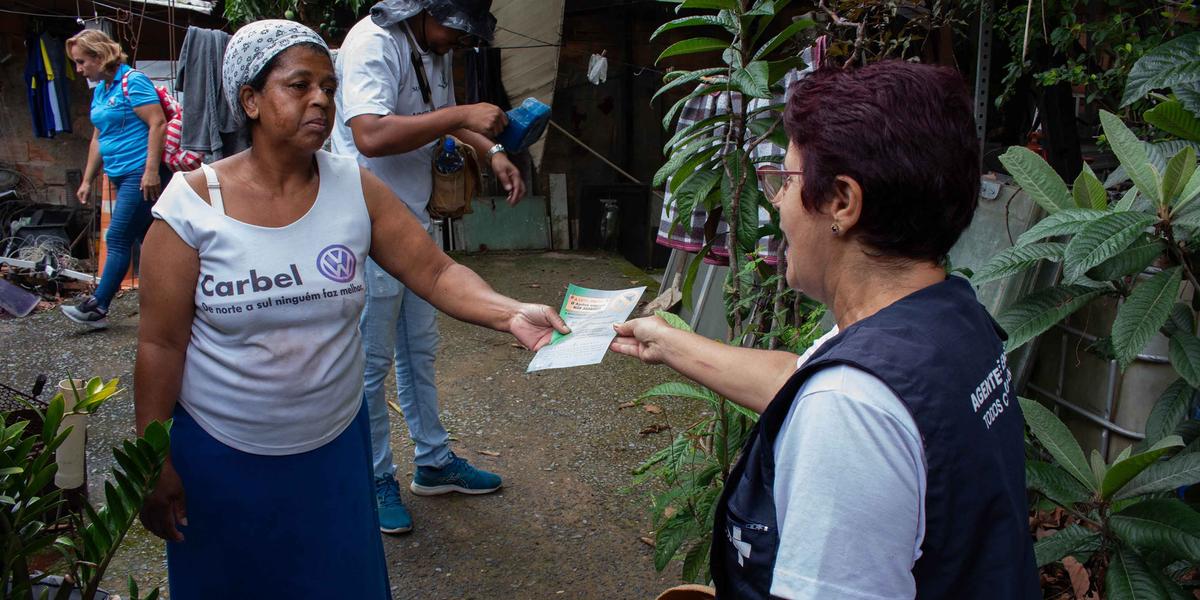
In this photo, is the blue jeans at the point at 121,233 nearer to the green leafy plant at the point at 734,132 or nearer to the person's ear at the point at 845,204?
the green leafy plant at the point at 734,132

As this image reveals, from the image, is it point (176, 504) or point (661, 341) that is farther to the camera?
point (176, 504)

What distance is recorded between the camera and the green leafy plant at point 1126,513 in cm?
213

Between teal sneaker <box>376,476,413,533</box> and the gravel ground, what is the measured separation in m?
0.05

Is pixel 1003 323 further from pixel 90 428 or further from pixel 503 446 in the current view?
pixel 90 428

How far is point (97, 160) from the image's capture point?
7.29 metres

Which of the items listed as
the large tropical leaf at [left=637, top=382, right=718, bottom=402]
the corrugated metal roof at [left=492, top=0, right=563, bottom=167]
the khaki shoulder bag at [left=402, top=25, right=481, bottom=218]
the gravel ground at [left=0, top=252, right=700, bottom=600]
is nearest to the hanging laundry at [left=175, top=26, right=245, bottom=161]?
the gravel ground at [left=0, top=252, right=700, bottom=600]

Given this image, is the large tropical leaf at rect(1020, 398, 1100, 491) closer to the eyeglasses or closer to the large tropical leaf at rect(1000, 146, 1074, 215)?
the large tropical leaf at rect(1000, 146, 1074, 215)

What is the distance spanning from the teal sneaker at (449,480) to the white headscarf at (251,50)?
207 centimetres

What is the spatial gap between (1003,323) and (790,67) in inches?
38.9

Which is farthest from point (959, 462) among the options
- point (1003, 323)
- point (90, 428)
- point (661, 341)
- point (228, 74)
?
point (90, 428)

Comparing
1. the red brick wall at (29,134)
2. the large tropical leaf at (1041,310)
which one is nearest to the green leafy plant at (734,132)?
the large tropical leaf at (1041,310)

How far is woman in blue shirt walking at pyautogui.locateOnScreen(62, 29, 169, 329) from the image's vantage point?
21.0 feet

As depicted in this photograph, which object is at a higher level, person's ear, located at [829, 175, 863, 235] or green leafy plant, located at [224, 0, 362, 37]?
green leafy plant, located at [224, 0, 362, 37]

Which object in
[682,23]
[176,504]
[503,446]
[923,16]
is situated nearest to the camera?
[176,504]
